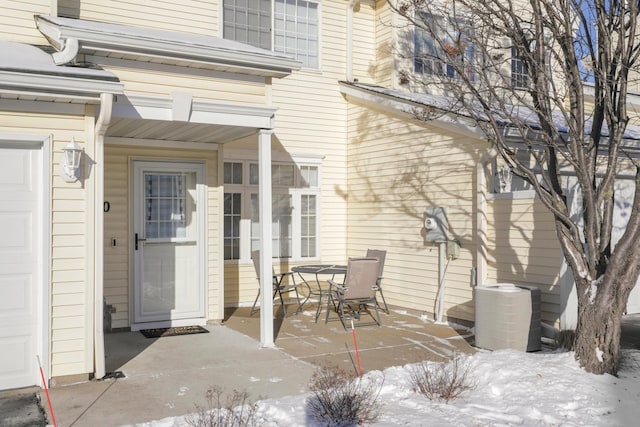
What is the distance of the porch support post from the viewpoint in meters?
7.18

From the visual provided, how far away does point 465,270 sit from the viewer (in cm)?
865

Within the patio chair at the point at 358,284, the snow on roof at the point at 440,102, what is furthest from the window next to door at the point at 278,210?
the patio chair at the point at 358,284

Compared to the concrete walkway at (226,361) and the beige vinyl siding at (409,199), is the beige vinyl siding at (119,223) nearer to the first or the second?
the concrete walkway at (226,361)

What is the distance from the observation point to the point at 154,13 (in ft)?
31.6

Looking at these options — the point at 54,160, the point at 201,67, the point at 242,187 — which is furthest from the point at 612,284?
the point at 242,187

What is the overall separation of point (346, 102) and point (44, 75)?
21.8 feet

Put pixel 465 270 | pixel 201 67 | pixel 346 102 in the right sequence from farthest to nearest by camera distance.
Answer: pixel 346 102 → pixel 465 270 → pixel 201 67

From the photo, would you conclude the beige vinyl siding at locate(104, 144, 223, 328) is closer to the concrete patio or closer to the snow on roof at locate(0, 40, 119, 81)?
the concrete patio

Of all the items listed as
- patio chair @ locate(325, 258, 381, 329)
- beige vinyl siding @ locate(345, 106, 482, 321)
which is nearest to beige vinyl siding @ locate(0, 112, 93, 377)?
patio chair @ locate(325, 258, 381, 329)

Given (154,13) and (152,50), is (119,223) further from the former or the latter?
(154,13)

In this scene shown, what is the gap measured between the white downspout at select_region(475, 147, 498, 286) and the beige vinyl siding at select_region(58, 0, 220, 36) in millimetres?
4824

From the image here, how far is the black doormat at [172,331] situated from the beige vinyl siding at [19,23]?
3.76 m

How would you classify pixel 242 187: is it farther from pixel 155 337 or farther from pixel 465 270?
pixel 465 270

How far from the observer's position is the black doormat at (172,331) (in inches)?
314
